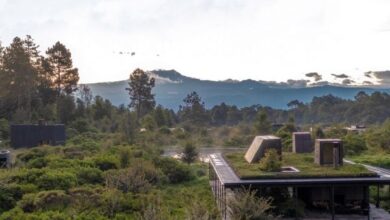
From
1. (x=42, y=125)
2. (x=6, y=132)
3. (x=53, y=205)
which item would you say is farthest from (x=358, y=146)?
(x=6, y=132)

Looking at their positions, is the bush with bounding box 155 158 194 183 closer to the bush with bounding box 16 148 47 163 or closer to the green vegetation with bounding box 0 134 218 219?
the green vegetation with bounding box 0 134 218 219

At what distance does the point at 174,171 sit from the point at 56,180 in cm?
714

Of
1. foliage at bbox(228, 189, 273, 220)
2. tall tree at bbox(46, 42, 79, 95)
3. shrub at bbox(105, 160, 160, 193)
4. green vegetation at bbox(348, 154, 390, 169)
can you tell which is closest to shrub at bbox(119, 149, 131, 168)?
shrub at bbox(105, 160, 160, 193)

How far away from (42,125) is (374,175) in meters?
27.9

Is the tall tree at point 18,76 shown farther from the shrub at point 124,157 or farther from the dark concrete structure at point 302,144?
the dark concrete structure at point 302,144

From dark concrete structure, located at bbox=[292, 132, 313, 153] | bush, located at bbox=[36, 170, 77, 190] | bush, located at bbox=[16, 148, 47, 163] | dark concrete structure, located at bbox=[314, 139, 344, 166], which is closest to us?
dark concrete structure, located at bbox=[314, 139, 344, 166]

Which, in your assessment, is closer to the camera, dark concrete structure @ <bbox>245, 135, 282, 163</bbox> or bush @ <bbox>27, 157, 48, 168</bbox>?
dark concrete structure @ <bbox>245, 135, 282, 163</bbox>

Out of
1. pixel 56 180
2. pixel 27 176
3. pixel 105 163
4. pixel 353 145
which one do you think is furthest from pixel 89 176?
pixel 353 145

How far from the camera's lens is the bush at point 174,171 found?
80.5ft

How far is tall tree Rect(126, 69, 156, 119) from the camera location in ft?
201

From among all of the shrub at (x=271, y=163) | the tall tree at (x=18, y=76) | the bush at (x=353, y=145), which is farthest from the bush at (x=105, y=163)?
the tall tree at (x=18, y=76)

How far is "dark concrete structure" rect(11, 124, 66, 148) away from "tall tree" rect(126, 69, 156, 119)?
923 inches

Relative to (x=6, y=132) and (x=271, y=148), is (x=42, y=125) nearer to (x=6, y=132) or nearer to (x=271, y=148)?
(x=6, y=132)

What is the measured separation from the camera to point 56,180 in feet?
62.1
